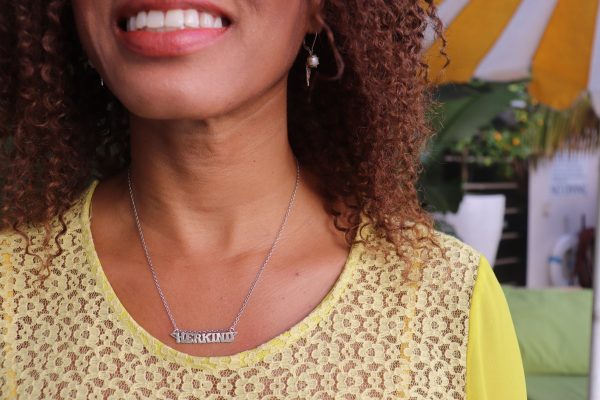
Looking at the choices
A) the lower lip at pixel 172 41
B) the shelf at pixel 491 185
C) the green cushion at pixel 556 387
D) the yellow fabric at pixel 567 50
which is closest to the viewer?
the lower lip at pixel 172 41

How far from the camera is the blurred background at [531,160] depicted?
2627 millimetres

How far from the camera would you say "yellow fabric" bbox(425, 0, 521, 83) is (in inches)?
104

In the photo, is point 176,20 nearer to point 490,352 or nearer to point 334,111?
point 334,111

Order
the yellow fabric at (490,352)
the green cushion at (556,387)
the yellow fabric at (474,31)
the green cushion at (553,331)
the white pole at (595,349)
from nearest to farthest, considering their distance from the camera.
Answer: the yellow fabric at (490,352) → the white pole at (595,349) → the yellow fabric at (474,31) → the green cushion at (556,387) → the green cushion at (553,331)

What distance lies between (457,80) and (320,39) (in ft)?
4.84

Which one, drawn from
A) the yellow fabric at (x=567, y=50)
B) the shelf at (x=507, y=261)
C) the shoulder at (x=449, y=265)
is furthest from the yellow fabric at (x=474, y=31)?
the shelf at (x=507, y=261)

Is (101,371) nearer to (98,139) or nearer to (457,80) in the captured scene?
(98,139)

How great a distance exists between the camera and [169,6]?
1223mm

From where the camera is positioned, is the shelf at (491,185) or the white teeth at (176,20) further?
the shelf at (491,185)

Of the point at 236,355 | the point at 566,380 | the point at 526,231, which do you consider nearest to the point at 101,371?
the point at 236,355

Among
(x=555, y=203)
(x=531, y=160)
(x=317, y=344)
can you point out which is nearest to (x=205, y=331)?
(x=317, y=344)

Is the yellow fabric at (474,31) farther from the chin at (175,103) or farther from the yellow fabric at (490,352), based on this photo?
the chin at (175,103)

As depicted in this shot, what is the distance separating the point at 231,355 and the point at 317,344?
14 centimetres

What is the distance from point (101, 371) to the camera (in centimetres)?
129
